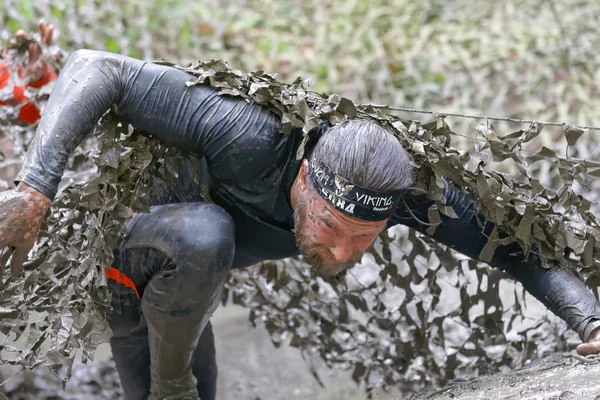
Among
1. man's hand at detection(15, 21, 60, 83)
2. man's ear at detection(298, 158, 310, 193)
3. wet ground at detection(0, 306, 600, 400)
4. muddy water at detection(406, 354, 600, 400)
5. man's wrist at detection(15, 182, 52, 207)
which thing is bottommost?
wet ground at detection(0, 306, 600, 400)

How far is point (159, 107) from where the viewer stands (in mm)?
1786

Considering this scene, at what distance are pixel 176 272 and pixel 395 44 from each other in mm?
3666

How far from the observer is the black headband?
175 centimetres

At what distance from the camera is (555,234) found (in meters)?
1.99

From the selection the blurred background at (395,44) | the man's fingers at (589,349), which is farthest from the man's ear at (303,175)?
the blurred background at (395,44)

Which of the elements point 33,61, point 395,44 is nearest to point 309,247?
point 33,61

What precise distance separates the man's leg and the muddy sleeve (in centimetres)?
14

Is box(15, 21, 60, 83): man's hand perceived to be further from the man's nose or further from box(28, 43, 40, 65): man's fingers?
the man's nose

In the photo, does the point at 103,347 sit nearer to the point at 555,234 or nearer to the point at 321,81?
the point at 555,234

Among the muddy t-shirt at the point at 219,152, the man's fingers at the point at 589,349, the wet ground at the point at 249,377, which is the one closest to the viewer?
the muddy t-shirt at the point at 219,152

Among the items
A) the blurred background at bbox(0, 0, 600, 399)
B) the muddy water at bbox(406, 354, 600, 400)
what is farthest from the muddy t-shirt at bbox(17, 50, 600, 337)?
the blurred background at bbox(0, 0, 600, 399)

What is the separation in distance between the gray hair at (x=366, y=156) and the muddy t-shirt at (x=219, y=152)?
135 millimetres

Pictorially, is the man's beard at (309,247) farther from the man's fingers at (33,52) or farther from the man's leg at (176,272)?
the man's fingers at (33,52)

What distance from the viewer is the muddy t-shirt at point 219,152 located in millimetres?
1721
